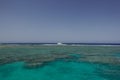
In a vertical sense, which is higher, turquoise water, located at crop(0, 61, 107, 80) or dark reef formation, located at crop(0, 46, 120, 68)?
dark reef formation, located at crop(0, 46, 120, 68)

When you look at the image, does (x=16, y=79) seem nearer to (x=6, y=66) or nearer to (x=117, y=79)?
(x=6, y=66)

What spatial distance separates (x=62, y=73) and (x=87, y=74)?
7.08 feet

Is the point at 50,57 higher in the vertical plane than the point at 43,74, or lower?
higher

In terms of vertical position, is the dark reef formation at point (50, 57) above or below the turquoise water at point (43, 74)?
above

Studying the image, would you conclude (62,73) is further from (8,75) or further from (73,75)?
(8,75)

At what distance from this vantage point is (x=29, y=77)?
577 inches

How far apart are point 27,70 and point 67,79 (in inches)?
177

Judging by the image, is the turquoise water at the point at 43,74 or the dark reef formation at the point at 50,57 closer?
the turquoise water at the point at 43,74

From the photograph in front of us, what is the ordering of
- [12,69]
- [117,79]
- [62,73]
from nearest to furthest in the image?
1. [117,79]
2. [62,73]
3. [12,69]

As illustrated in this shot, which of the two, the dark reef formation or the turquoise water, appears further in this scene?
the dark reef formation

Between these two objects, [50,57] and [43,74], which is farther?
[50,57]

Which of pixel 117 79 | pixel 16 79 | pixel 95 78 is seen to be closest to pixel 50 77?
pixel 16 79

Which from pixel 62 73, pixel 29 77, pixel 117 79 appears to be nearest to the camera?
pixel 117 79

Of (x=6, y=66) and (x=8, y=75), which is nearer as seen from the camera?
(x=8, y=75)
